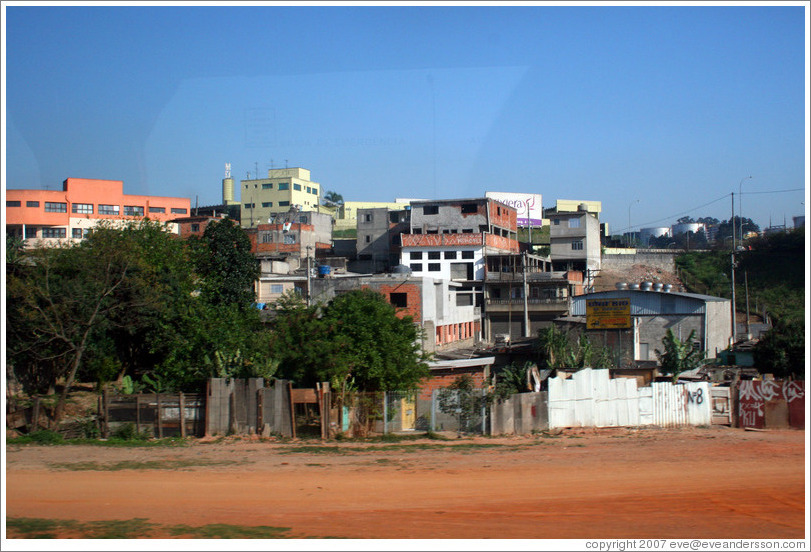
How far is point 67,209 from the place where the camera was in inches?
1480

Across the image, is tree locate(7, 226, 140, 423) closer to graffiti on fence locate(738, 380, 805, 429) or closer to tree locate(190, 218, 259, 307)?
tree locate(190, 218, 259, 307)

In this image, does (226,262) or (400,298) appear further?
(226,262)

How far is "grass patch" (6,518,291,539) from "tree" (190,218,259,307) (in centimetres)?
2474

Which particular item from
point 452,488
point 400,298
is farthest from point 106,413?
point 400,298

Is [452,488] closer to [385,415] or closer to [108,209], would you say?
[385,415]

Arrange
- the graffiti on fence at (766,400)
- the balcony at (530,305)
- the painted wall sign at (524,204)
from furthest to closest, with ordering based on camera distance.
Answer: the painted wall sign at (524,204) → the balcony at (530,305) → the graffiti on fence at (766,400)

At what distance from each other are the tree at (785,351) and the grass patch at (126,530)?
72.0 feet

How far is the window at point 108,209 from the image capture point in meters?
39.1

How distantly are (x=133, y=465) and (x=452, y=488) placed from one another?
685 centimetres

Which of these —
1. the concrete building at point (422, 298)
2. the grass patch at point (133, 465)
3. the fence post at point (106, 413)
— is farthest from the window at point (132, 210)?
the grass patch at point (133, 465)

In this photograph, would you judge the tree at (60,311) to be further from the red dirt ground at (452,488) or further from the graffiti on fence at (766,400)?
the graffiti on fence at (766,400)

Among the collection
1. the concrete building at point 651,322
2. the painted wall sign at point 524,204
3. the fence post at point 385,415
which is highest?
the painted wall sign at point 524,204

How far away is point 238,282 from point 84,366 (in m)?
13.9

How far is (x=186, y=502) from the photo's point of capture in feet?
35.4
